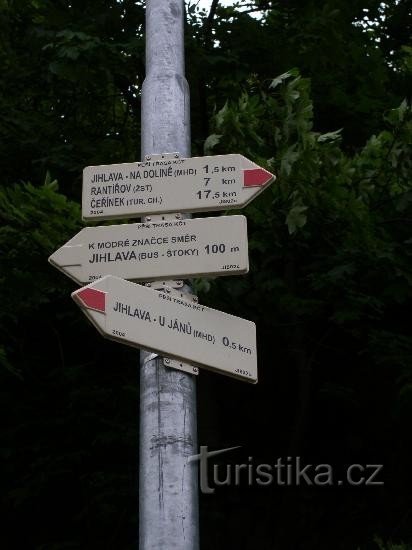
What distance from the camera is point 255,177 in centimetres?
405

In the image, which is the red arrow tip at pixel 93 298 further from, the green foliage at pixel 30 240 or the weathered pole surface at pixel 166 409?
the green foliage at pixel 30 240

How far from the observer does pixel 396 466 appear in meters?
10.3

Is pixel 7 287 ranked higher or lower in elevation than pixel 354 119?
lower

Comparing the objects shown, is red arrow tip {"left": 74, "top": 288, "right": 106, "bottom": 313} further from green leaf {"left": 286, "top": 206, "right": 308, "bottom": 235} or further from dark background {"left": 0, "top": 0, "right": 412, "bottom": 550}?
dark background {"left": 0, "top": 0, "right": 412, "bottom": 550}

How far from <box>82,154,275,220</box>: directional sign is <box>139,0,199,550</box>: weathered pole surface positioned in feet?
0.33

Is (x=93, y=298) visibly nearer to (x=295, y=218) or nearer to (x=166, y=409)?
(x=166, y=409)

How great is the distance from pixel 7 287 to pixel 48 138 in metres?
2.80

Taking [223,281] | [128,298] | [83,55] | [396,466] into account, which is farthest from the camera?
[396,466]

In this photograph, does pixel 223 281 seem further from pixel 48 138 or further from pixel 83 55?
pixel 48 138

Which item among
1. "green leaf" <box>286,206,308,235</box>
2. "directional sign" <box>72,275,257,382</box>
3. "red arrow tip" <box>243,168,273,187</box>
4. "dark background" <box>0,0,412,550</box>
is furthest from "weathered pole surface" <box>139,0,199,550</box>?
"dark background" <box>0,0,412,550</box>

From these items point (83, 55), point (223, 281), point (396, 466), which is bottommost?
point (396, 466)

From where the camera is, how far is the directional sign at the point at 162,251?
150 inches

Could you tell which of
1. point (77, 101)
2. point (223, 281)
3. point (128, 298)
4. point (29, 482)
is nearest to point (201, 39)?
point (77, 101)

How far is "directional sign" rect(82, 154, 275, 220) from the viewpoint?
12.9 feet
